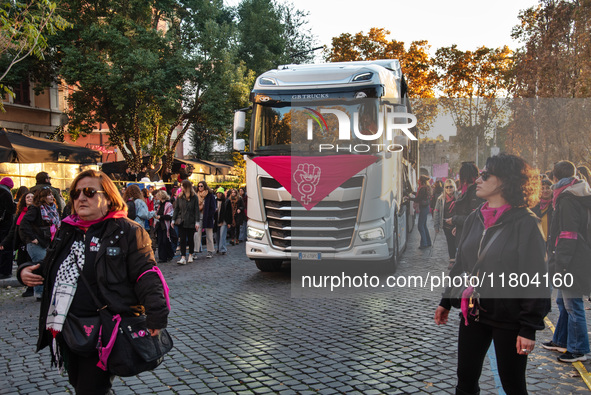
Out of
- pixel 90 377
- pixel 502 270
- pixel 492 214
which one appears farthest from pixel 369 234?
pixel 90 377

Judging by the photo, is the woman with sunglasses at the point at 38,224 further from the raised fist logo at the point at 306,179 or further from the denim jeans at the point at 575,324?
the denim jeans at the point at 575,324

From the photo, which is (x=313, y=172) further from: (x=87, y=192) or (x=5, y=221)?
(x=87, y=192)

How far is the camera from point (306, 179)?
932cm

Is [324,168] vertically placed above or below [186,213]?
above

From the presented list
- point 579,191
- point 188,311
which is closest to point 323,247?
point 188,311

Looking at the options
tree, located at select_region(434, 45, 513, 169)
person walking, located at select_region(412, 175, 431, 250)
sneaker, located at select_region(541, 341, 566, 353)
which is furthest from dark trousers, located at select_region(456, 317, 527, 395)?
tree, located at select_region(434, 45, 513, 169)

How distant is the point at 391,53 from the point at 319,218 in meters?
24.1

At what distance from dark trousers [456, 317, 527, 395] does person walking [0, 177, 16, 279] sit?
342 inches

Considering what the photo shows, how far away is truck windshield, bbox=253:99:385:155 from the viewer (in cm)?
942

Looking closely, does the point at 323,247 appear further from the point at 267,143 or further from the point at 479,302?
the point at 479,302

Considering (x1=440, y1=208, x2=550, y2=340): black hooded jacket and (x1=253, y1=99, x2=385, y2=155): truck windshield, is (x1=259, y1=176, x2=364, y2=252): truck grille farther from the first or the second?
(x1=440, y1=208, x2=550, y2=340): black hooded jacket

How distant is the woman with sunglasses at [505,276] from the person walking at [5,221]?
28.1 feet

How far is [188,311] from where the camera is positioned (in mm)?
7617

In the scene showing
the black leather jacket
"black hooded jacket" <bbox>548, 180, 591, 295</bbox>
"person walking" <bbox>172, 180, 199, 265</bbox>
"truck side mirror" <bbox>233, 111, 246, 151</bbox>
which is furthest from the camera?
"person walking" <bbox>172, 180, 199, 265</bbox>
